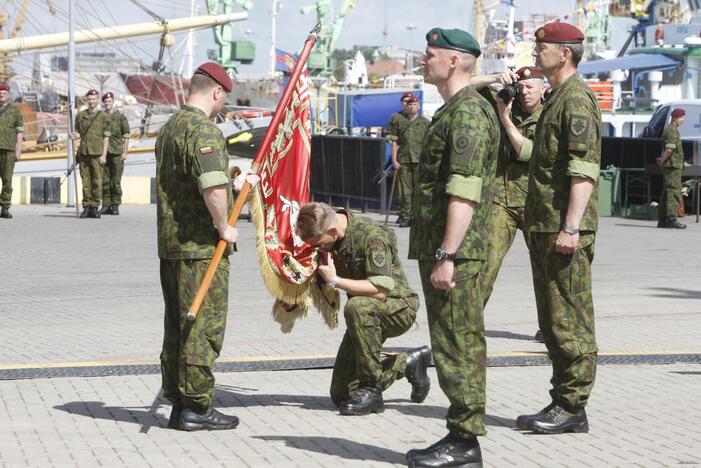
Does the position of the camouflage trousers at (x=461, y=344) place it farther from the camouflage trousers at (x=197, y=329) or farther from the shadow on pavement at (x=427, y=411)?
the camouflage trousers at (x=197, y=329)

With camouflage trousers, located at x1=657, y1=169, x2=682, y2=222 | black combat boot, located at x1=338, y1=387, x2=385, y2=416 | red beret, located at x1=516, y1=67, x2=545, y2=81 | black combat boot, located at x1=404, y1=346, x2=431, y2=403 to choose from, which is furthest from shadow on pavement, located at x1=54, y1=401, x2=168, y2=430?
camouflage trousers, located at x1=657, y1=169, x2=682, y2=222

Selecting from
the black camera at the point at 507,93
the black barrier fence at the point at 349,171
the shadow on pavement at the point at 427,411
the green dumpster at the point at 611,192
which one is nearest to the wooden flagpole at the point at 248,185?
the black camera at the point at 507,93

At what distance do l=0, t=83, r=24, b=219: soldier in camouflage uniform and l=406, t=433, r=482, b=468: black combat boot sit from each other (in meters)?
16.5

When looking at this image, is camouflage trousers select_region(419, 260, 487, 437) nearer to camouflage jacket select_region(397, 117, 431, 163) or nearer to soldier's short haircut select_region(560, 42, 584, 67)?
soldier's short haircut select_region(560, 42, 584, 67)

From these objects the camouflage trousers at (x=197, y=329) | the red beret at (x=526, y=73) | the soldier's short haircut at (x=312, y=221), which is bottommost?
the camouflage trousers at (x=197, y=329)

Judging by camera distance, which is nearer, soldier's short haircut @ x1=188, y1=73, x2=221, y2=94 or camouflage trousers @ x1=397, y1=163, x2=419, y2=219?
soldier's short haircut @ x1=188, y1=73, x2=221, y2=94

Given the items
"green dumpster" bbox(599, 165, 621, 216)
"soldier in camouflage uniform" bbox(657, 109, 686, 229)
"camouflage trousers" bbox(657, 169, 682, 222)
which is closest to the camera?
"soldier in camouflage uniform" bbox(657, 109, 686, 229)

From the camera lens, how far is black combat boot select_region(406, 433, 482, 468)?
19.0 feet

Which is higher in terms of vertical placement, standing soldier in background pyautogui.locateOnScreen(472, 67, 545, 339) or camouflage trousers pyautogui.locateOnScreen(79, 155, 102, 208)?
standing soldier in background pyautogui.locateOnScreen(472, 67, 545, 339)

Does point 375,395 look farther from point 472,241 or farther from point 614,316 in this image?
point 614,316

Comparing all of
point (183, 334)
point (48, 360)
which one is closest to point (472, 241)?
point (183, 334)

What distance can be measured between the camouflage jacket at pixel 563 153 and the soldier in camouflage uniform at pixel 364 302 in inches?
31.7

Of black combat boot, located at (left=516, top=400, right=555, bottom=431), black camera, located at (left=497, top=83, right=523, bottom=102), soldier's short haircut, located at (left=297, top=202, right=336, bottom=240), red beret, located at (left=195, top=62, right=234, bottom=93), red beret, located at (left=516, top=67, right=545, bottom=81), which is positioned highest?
red beret, located at (left=516, top=67, right=545, bottom=81)

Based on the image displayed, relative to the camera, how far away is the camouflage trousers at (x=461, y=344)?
5.76 metres
